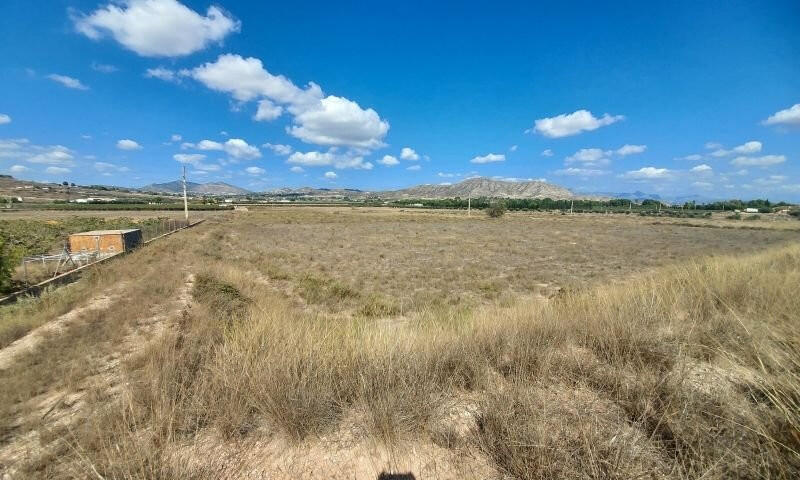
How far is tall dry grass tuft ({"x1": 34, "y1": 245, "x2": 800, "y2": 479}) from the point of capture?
7.97 feet

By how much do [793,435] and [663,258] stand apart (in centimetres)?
2627

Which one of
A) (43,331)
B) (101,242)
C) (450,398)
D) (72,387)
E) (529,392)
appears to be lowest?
(43,331)

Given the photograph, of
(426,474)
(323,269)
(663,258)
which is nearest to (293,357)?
(426,474)

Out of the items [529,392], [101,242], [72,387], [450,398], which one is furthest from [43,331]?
[101,242]

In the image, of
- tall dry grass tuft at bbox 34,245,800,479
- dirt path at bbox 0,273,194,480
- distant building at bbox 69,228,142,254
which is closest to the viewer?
tall dry grass tuft at bbox 34,245,800,479

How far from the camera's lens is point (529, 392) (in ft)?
10.8

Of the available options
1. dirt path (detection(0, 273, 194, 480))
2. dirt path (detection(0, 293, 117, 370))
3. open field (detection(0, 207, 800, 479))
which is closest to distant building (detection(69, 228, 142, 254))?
dirt path (detection(0, 293, 117, 370))

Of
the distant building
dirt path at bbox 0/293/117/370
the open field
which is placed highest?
the open field

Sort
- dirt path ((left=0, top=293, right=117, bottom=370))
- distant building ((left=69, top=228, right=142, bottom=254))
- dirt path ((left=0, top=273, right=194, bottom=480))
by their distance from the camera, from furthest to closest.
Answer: distant building ((left=69, top=228, right=142, bottom=254))
dirt path ((left=0, top=293, right=117, bottom=370))
dirt path ((left=0, top=273, right=194, bottom=480))

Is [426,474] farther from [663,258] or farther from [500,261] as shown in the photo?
[663,258]

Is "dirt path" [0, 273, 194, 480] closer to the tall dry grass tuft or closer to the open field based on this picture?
the open field

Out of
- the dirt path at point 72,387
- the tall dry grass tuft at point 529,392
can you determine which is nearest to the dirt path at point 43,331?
the dirt path at point 72,387

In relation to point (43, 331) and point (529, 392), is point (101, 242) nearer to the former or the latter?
point (43, 331)

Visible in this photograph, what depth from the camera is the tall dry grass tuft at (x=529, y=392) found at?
2428 millimetres
